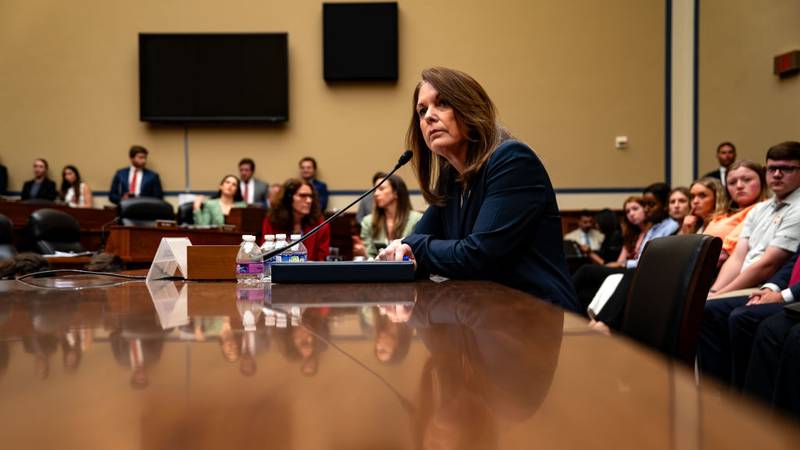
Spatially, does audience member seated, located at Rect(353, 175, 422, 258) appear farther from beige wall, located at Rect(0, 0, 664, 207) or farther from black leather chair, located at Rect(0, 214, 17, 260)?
beige wall, located at Rect(0, 0, 664, 207)

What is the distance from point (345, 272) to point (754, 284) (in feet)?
7.25

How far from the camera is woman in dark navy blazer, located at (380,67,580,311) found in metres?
1.49

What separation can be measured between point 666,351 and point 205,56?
6846 mm

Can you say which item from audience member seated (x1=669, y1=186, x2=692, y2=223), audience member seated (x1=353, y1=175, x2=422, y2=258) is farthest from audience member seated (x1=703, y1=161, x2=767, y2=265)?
audience member seated (x1=353, y1=175, x2=422, y2=258)

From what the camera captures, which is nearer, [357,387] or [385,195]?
[357,387]

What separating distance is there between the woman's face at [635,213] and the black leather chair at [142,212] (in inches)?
133

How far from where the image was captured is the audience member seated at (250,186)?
279 inches

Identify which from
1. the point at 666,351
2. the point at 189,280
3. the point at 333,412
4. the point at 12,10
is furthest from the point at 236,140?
the point at 333,412

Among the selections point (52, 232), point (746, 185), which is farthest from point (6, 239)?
point (746, 185)

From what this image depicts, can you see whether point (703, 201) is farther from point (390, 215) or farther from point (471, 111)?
point (471, 111)

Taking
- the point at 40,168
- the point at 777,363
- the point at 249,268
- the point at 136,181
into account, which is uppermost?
the point at 40,168

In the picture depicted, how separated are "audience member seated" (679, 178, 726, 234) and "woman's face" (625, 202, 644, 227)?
0.97 meters

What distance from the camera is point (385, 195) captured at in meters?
4.09

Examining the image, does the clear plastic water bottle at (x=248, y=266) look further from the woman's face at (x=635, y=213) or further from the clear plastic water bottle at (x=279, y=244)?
the woman's face at (x=635, y=213)
